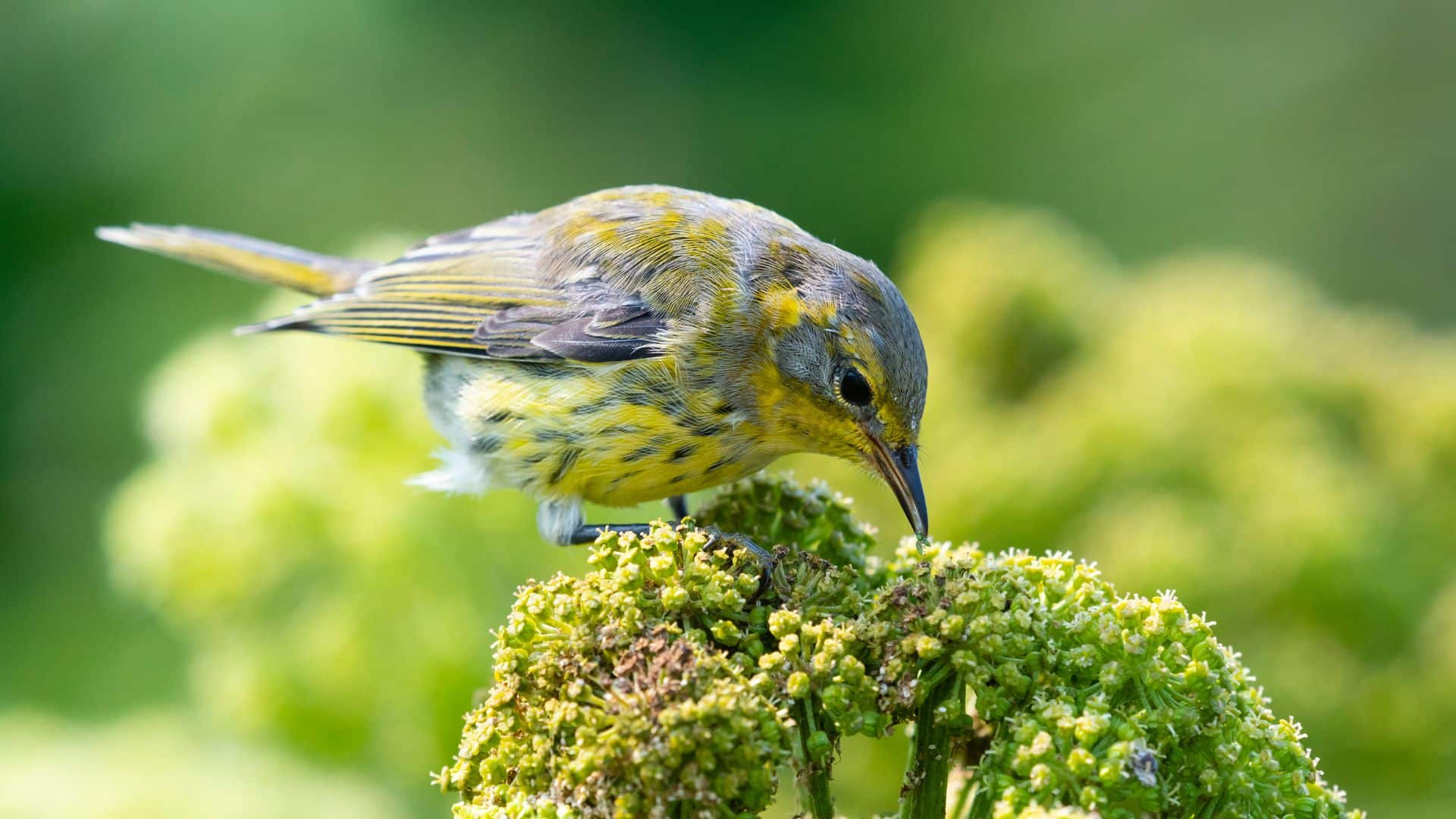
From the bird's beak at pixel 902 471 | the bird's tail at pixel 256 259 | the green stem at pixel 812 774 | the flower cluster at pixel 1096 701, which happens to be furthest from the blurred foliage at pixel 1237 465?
the green stem at pixel 812 774

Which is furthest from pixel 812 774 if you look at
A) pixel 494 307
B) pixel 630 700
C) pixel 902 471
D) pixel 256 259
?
pixel 256 259

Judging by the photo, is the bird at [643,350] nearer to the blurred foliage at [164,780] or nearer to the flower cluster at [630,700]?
the flower cluster at [630,700]

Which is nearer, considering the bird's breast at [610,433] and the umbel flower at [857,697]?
the umbel flower at [857,697]

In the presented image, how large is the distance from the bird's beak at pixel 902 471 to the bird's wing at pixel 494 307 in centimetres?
62

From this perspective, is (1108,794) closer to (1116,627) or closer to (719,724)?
(1116,627)

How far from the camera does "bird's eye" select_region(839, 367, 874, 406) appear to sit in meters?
3.03

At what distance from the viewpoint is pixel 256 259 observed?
4.34m

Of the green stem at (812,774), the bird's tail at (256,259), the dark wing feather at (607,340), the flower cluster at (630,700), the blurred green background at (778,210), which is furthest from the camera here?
the bird's tail at (256,259)

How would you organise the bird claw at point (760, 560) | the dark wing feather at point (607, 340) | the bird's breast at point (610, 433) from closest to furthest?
the bird claw at point (760, 560) < the bird's breast at point (610, 433) < the dark wing feather at point (607, 340)

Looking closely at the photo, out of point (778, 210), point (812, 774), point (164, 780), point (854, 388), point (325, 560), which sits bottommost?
point (812, 774)

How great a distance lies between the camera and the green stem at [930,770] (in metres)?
2.06

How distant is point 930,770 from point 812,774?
189 mm

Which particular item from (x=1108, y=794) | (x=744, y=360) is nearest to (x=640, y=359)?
(x=744, y=360)

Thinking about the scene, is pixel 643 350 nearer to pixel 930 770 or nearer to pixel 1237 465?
pixel 930 770
